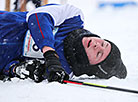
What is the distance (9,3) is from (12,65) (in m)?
1.17

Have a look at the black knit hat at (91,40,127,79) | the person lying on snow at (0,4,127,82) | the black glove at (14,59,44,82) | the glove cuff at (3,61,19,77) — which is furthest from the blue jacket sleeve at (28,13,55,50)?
the black knit hat at (91,40,127,79)

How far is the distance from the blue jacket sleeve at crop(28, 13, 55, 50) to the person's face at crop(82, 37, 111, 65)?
0.24 m

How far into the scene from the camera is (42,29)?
1219mm

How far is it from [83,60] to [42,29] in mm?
324

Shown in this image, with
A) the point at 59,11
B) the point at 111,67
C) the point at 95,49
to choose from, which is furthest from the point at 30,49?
the point at 111,67

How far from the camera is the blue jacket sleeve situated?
1190 millimetres

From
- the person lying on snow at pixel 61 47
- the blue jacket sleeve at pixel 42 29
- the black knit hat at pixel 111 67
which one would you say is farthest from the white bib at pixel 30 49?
the black knit hat at pixel 111 67

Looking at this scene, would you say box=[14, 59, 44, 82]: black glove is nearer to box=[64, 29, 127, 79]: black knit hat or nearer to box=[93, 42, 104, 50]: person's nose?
box=[64, 29, 127, 79]: black knit hat

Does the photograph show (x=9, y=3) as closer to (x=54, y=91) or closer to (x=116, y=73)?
(x=116, y=73)

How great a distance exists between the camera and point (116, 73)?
141 centimetres

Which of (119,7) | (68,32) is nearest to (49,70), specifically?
(68,32)

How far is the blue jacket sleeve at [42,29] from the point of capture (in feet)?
3.91

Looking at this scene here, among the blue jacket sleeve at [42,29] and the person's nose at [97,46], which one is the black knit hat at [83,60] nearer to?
the person's nose at [97,46]

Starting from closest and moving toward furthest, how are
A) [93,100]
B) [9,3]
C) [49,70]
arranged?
1. [93,100]
2. [49,70]
3. [9,3]
